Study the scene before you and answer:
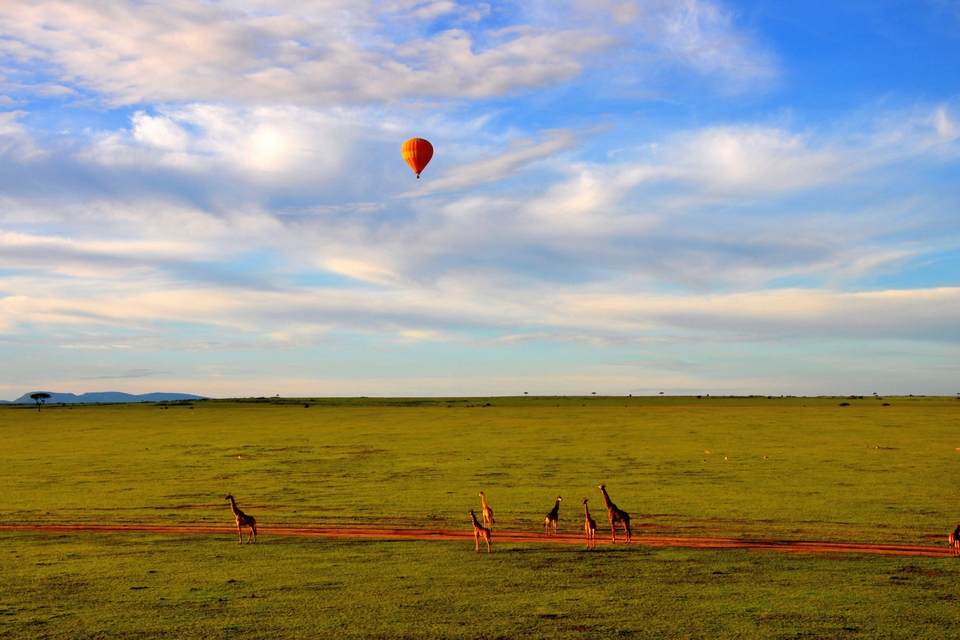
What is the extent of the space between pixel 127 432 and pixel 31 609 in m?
60.1

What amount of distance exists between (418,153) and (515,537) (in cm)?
3320

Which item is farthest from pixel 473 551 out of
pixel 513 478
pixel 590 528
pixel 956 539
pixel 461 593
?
pixel 513 478

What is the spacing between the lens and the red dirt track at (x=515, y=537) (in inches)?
703

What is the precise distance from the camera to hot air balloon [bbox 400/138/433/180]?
48.6 meters

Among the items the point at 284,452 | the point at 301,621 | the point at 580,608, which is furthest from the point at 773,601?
the point at 284,452

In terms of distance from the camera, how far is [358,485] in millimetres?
31391

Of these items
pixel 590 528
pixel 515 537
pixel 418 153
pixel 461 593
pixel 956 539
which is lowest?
pixel 515 537

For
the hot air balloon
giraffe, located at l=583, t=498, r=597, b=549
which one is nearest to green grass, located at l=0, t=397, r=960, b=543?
giraffe, located at l=583, t=498, r=597, b=549

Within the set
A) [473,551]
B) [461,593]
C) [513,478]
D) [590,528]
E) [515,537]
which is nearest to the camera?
[461,593]

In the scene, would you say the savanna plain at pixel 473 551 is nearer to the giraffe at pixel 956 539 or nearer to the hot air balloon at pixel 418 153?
the giraffe at pixel 956 539

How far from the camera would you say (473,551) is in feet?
57.9

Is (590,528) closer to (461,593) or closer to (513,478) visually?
(461,593)

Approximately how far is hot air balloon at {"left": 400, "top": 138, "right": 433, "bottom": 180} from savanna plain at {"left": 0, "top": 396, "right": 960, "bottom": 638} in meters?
17.9

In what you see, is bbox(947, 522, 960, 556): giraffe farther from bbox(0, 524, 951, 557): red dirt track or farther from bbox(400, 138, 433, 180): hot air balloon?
bbox(400, 138, 433, 180): hot air balloon
